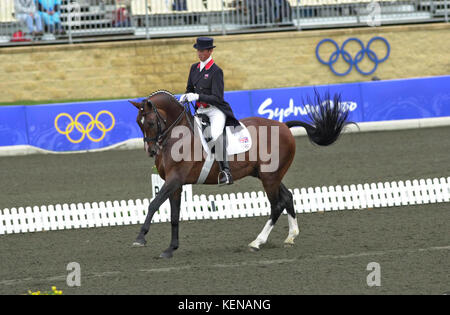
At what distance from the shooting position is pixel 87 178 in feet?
52.4

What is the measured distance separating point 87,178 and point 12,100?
881 centimetres

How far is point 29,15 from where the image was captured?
23.8 meters

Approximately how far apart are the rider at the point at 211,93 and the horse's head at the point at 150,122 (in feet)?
1.42

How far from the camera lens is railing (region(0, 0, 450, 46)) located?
2411 cm

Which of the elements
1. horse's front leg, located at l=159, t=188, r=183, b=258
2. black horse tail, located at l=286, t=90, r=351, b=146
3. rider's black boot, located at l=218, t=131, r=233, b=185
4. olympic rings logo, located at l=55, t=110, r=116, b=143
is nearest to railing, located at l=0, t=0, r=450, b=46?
olympic rings logo, located at l=55, t=110, r=116, b=143

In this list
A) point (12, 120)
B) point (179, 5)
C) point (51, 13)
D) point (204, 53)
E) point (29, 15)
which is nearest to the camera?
point (204, 53)

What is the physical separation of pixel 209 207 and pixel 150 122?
3084 millimetres

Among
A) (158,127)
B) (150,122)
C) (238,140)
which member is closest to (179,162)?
(158,127)

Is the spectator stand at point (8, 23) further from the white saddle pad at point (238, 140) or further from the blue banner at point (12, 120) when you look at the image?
the white saddle pad at point (238, 140)

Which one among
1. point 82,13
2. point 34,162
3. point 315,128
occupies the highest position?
point 82,13

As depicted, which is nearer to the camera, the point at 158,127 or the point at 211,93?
the point at 158,127

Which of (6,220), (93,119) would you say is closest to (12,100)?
(93,119)

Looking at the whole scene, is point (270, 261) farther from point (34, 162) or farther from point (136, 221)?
point (34, 162)

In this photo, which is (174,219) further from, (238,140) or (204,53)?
(204,53)
